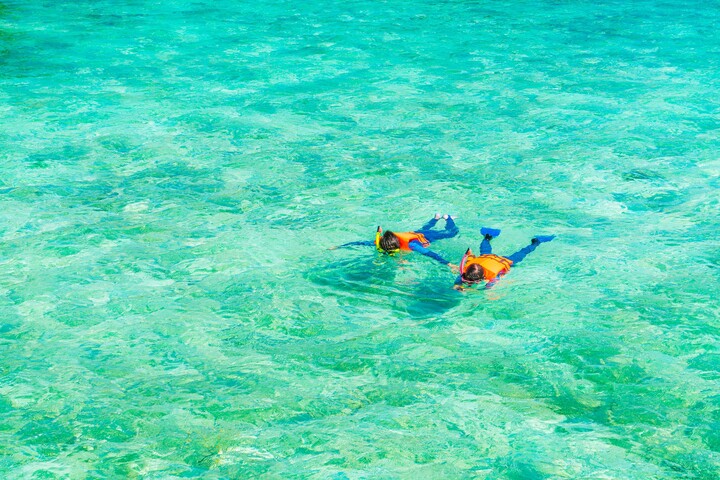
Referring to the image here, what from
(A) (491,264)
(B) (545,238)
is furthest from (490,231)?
(A) (491,264)

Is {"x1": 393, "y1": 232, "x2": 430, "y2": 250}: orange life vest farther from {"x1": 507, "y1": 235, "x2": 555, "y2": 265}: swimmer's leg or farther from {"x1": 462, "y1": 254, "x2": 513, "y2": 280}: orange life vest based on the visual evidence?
{"x1": 507, "y1": 235, "x2": 555, "y2": 265}: swimmer's leg

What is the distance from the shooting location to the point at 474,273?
32.6 feet

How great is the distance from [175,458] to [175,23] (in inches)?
760

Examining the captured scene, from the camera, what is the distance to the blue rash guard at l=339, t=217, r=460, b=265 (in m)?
10.6

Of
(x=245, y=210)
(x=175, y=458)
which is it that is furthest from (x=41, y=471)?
(x=245, y=210)

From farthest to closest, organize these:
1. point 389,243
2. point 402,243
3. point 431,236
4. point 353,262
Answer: point 431,236
point 353,262
point 402,243
point 389,243

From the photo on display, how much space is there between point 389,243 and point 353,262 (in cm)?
61

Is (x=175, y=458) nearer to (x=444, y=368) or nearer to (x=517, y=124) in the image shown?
(x=444, y=368)

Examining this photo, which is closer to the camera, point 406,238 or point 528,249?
point 406,238

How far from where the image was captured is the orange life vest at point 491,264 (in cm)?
1015

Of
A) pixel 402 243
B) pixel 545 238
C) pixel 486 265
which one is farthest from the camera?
pixel 545 238

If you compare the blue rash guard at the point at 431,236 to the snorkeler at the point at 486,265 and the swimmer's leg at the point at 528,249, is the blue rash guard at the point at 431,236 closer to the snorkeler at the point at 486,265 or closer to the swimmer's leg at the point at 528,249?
the snorkeler at the point at 486,265

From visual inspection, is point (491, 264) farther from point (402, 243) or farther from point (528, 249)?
point (402, 243)

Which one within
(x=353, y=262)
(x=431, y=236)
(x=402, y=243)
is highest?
(x=402, y=243)
